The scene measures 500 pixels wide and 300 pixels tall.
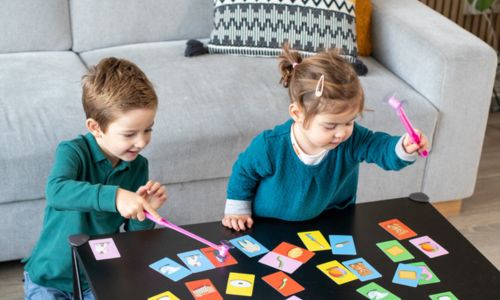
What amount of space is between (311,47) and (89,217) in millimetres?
1327

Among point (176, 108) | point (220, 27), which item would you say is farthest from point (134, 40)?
point (176, 108)

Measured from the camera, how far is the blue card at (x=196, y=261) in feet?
5.16

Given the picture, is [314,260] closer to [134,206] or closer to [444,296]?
[444,296]

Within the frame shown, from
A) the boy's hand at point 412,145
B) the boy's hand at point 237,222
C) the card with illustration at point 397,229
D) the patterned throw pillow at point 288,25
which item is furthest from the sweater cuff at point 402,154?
the patterned throw pillow at point 288,25

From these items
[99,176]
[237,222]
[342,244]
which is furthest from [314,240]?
[99,176]

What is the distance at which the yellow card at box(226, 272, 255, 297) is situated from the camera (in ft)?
4.96

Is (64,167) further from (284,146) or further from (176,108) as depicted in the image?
(176,108)

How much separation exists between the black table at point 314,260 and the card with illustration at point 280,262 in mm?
13

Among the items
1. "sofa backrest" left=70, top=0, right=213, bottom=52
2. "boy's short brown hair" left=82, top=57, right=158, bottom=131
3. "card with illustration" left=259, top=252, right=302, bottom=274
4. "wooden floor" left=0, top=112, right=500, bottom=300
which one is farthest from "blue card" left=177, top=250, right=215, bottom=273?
"sofa backrest" left=70, top=0, right=213, bottom=52

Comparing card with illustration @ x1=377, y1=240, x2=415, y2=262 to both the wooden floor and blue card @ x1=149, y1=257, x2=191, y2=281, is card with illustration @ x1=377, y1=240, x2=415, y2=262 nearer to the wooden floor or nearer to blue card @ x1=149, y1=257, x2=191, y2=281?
blue card @ x1=149, y1=257, x2=191, y2=281

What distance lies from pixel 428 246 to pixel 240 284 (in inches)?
18.0

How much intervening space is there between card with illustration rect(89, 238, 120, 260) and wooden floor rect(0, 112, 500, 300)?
778 millimetres

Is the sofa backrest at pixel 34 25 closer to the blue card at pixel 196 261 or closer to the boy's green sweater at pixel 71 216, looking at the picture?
the boy's green sweater at pixel 71 216

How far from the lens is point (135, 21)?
2963 mm
